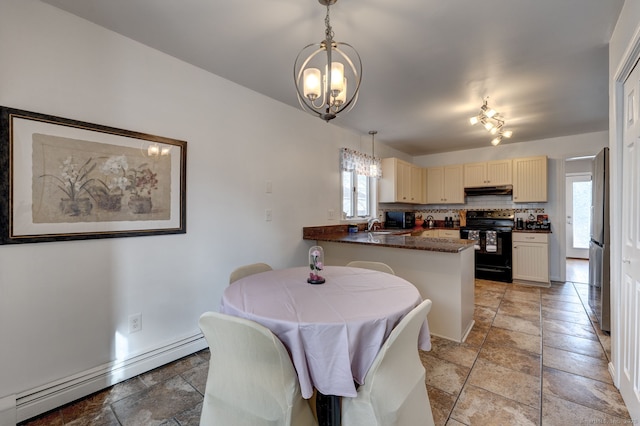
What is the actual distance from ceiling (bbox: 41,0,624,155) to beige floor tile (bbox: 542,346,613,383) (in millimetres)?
2293

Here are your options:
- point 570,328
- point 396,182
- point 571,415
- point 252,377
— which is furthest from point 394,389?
point 396,182

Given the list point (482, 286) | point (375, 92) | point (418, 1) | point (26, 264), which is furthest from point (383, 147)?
point (26, 264)

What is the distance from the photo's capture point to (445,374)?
2.03 metres

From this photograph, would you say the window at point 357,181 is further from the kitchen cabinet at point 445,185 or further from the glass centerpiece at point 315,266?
the glass centerpiece at point 315,266

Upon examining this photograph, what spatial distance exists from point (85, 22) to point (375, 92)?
7.38ft

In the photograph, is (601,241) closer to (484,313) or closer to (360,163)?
(484,313)

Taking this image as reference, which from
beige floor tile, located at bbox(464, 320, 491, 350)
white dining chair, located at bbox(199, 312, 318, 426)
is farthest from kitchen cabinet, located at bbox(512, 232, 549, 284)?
white dining chair, located at bbox(199, 312, 318, 426)

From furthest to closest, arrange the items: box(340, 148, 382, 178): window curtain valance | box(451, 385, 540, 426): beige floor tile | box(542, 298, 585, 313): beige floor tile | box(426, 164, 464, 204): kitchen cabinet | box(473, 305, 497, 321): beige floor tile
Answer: box(426, 164, 464, 204): kitchen cabinet
box(340, 148, 382, 178): window curtain valance
box(542, 298, 585, 313): beige floor tile
box(473, 305, 497, 321): beige floor tile
box(451, 385, 540, 426): beige floor tile

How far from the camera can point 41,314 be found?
5.36 ft

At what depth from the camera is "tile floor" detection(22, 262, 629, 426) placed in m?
1.60

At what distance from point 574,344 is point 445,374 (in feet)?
4.35

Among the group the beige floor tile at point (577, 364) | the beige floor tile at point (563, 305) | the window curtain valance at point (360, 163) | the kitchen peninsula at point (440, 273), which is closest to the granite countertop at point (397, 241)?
the kitchen peninsula at point (440, 273)

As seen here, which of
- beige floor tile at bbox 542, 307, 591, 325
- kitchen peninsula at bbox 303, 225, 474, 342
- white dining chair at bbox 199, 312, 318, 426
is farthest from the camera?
beige floor tile at bbox 542, 307, 591, 325

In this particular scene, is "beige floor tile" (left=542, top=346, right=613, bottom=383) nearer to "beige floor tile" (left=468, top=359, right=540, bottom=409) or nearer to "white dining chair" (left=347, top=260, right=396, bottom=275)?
"beige floor tile" (left=468, top=359, right=540, bottom=409)
